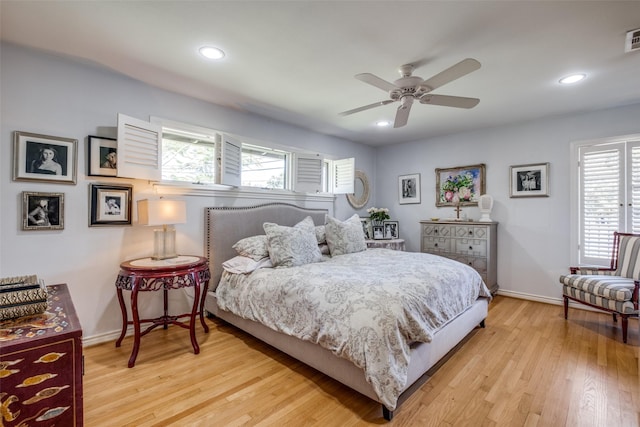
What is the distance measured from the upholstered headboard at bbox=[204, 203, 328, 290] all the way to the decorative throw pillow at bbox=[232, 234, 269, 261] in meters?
0.24

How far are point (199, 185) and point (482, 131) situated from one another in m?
4.17

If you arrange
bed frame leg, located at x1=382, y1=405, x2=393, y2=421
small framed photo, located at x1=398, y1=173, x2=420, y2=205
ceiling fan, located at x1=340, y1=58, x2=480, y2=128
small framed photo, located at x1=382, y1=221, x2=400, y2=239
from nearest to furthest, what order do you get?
bed frame leg, located at x1=382, y1=405, x2=393, y2=421 < ceiling fan, located at x1=340, y1=58, x2=480, y2=128 < small framed photo, located at x1=382, y1=221, x2=400, y2=239 < small framed photo, located at x1=398, y1=173, x2=420, y2=205

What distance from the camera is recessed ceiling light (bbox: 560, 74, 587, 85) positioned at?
264cm

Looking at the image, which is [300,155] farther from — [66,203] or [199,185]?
[66,203]

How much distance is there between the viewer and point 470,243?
416 cm

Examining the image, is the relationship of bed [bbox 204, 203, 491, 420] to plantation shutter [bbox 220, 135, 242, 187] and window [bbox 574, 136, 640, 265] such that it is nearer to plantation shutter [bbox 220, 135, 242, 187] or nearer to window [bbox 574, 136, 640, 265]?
plantation shutter [bbox 220, 135, 242, 187]

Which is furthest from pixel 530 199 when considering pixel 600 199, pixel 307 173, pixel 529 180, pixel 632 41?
pixel 307 173

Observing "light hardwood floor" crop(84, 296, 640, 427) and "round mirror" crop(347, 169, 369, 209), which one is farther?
"round mirror" crop(347, 169, 369, 209)

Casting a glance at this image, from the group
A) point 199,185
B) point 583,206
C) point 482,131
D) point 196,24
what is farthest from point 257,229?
point 583,206

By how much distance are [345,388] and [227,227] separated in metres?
2.06

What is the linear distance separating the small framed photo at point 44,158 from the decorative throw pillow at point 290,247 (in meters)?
1.76

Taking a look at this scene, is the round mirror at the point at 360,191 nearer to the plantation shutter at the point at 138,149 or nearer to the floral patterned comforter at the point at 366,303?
the floral patterned comforter at the point at 366,303

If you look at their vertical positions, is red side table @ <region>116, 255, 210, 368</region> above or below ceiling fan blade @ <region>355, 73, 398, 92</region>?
below

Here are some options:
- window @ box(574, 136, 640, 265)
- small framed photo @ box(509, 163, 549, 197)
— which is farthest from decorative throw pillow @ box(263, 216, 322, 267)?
window @ box(574, 136, 640, 265)
